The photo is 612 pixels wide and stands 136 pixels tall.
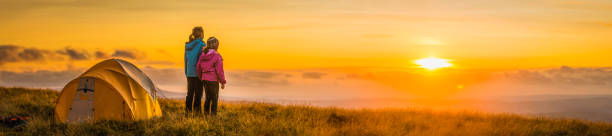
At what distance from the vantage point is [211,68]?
1149 cm

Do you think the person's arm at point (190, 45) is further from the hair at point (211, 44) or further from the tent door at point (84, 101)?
the tent door at point (84, 101)

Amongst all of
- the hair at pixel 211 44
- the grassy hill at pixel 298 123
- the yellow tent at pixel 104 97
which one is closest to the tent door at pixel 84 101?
the yellow tent at pixel 104 97

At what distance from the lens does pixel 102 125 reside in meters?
11.1

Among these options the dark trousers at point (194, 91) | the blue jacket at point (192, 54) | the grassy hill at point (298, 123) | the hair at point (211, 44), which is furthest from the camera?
the dark trousers at point (194, 91)

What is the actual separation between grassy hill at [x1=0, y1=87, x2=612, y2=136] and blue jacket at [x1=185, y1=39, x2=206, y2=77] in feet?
3.87

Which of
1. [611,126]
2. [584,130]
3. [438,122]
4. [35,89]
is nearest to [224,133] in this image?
[438,122]

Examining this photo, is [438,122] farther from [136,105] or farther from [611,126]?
[136,105]

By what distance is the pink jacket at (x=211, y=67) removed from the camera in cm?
1141

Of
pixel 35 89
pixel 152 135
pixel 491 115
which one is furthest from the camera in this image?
pixel 35 89

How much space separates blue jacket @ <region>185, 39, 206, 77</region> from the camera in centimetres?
1188

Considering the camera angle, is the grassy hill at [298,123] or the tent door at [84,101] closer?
the grassy hill at [298,123]

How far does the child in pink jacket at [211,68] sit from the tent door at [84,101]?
8.88 feet

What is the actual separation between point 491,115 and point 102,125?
11.7 m

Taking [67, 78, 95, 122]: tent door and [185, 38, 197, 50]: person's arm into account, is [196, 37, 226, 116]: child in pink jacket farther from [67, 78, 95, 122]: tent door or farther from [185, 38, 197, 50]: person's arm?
[67, 78, 95, 122]: tent door
